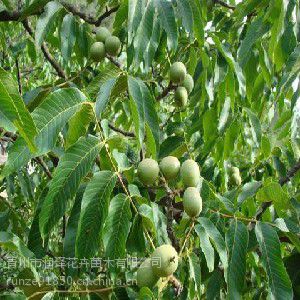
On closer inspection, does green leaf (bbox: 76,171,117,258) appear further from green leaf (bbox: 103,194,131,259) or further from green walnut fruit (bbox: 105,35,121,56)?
green walnut fruit (bbox: 105,35,121,56)

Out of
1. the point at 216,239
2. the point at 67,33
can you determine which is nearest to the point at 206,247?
the point at 216,239

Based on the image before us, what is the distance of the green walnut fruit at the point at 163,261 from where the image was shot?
1.25 meters

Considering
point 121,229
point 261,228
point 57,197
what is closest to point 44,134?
point 57,197

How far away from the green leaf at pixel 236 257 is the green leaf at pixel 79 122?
50 cm

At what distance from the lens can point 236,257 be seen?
4.34ft

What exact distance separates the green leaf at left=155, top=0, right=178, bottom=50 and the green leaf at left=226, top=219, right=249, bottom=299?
64 centimetres

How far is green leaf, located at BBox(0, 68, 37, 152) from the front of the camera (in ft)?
3.01

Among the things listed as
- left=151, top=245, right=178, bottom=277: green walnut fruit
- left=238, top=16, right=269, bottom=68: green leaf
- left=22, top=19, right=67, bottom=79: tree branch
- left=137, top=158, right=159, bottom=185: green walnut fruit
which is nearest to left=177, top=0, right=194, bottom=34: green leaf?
left=238, top=16, right=269, bottom=68: green leaf

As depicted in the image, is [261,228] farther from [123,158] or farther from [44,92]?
[44,92]

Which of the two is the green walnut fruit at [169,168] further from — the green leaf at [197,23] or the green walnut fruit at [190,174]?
the green leaf at [197,23]

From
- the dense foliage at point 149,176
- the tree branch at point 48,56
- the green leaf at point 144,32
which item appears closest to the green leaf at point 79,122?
the dense foliage at point 149,176

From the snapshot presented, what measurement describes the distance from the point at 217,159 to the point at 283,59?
2.31ft

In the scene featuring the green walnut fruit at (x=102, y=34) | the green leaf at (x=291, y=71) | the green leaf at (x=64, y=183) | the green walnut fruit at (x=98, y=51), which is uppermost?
the green leaf at (x=291, y=71)

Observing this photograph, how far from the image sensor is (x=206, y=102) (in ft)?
6.84
